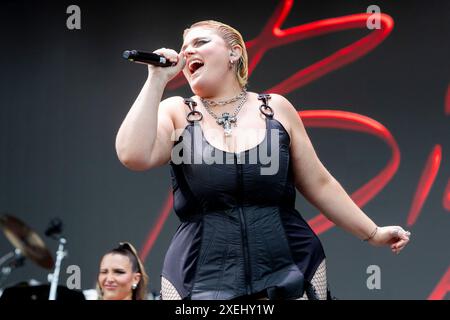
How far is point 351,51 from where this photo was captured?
465 centimetres

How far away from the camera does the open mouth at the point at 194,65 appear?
190cm

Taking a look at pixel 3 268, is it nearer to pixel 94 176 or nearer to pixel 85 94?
pixel 94 176

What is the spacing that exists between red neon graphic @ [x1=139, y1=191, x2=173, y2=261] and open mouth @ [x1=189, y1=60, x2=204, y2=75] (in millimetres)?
2842

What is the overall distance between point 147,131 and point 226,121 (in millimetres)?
217

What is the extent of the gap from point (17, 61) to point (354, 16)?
2153 mm

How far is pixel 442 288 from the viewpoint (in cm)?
447

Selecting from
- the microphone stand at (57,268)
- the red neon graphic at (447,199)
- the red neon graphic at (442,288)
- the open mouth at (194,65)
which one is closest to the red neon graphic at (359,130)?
the red neon graphic at (447,199)

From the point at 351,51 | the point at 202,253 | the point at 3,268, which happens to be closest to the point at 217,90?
the point at 202,253

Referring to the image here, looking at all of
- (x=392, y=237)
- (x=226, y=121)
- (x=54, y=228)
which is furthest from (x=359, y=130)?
(x=226, y=121)

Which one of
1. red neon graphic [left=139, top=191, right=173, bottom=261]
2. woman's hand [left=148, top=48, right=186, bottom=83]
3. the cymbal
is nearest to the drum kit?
the cymbal

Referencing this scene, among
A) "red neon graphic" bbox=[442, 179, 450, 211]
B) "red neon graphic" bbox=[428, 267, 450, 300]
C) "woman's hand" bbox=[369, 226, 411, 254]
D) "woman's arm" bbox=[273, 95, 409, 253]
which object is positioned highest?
"woman's arm" bbox=[273, 95, 409, 253]

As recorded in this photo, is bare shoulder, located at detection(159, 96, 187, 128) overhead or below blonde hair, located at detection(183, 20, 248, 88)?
below

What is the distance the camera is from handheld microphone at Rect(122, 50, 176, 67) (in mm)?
1721

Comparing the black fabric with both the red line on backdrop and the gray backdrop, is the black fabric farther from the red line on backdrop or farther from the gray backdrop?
the red line on backdrop
